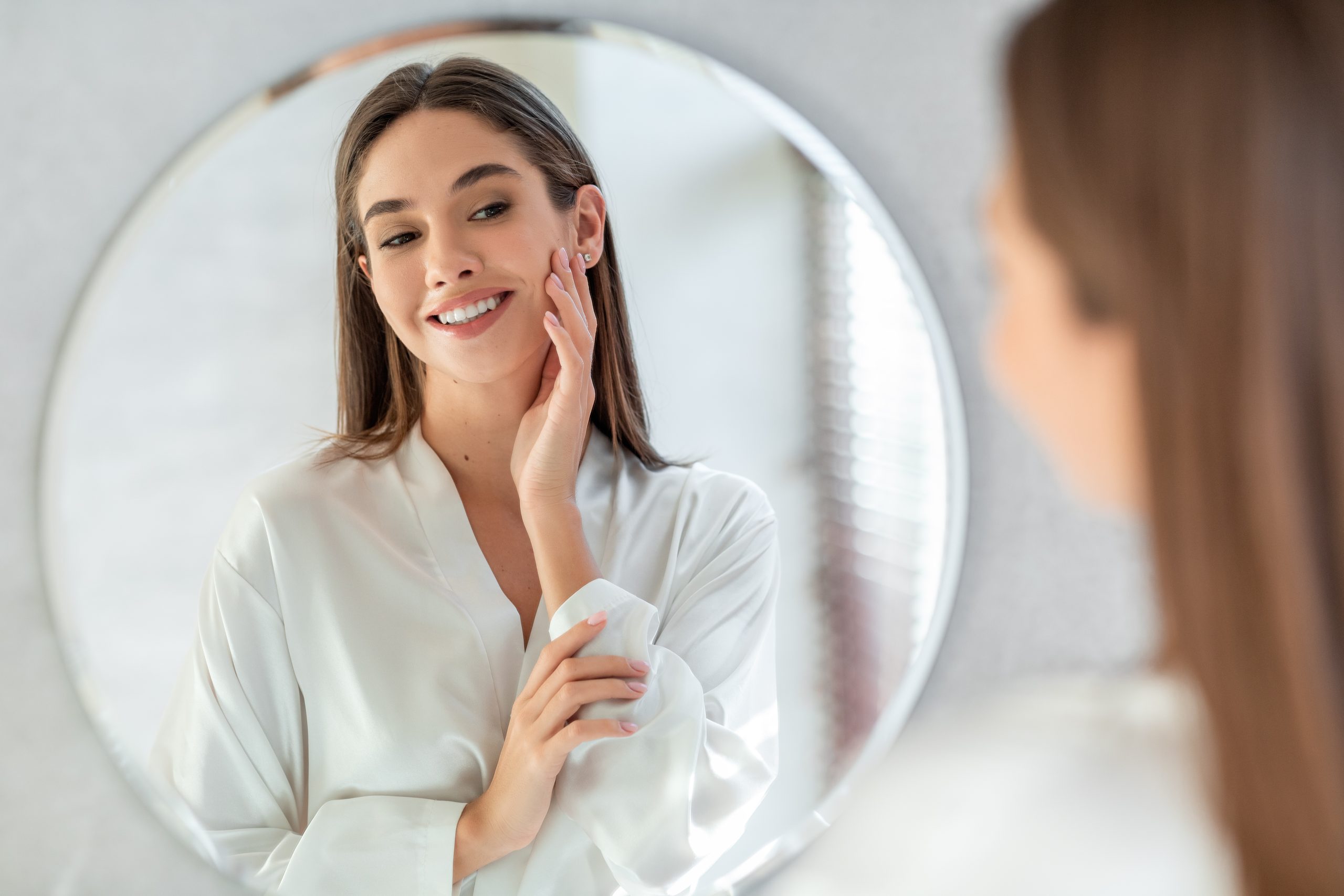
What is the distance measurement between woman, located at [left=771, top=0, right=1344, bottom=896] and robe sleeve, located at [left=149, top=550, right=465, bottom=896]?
0.41 metres

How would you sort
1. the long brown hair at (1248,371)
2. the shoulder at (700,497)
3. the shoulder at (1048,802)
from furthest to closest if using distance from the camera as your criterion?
the shoulder at (700,497) → the shoulder at (1048,802) → the long brown hair at (1248,371)

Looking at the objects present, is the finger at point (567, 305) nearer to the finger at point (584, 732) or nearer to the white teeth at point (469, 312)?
the white teeth at point (469, 312)

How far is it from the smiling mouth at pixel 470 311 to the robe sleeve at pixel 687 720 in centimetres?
17

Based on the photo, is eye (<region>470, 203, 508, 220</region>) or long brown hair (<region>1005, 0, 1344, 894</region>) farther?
eye (<region>470, 203, 508, 220</region>)

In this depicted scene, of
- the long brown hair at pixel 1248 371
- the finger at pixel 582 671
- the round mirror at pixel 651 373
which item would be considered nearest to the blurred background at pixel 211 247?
the round mirror at pixel 651 373

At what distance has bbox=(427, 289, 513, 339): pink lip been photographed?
23.0 inches

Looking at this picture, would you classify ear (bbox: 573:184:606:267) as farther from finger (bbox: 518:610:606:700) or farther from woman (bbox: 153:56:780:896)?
finger (bbox: 518:610:606:700)

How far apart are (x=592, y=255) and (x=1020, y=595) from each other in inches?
15.2

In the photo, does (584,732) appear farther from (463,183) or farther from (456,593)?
(463,183)

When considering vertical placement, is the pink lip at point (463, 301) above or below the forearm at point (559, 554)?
above

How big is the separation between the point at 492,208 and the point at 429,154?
0.05 meters

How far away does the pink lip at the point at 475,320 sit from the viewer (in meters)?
0.58

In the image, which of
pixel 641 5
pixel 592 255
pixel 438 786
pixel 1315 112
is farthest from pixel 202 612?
pixel 1315 112

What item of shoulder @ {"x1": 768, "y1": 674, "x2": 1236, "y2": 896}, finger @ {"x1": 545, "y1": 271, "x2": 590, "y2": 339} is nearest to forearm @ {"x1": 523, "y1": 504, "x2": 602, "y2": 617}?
finger @ {"x1": 545, "y1": 271, "x2": 590, "y2": 339}
